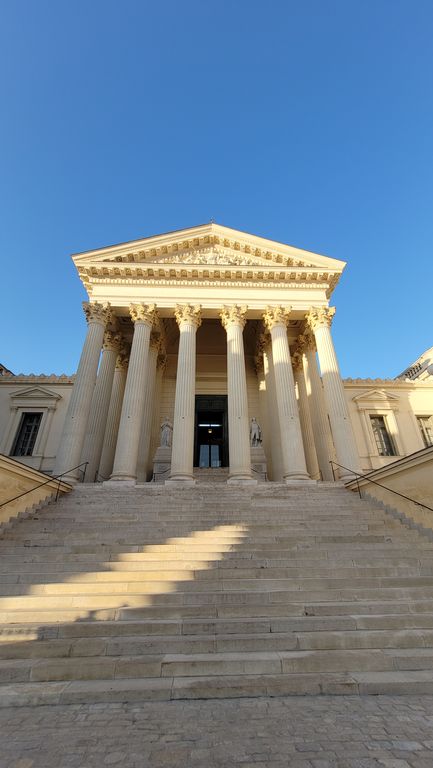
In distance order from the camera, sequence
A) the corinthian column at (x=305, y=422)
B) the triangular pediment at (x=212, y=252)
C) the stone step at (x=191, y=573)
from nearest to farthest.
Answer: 1. the stone step at (x=191, y=573)
2. the triangular pediment at (x=212, y=252)
3. the corinthian column at (x=305, y=422)

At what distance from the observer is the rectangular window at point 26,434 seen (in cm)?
1886

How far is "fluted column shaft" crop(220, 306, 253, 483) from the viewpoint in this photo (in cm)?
1316

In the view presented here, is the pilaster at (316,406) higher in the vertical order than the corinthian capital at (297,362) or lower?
lower

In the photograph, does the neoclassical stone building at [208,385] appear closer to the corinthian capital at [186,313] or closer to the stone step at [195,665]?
the corinthian capital at [186,313]

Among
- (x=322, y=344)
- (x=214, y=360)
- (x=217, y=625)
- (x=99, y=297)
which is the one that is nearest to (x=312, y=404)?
(x=322, y=344)

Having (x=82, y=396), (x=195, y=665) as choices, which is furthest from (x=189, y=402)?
(x=195, y=665)

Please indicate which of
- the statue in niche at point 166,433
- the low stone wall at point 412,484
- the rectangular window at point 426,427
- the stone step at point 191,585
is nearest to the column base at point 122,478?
the statue in niche at point 166,433

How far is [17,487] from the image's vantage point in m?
9.12

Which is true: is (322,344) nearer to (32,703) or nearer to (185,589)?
(185,589)

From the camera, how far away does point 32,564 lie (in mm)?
6559

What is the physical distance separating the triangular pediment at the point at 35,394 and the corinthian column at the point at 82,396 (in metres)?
6.83

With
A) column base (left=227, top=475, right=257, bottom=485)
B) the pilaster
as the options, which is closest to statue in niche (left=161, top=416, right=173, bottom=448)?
column base (left=227, top=475, right=257, bottom=485)

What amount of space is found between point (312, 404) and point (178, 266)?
10048 millimetres

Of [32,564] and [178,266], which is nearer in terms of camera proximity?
[32,564]
